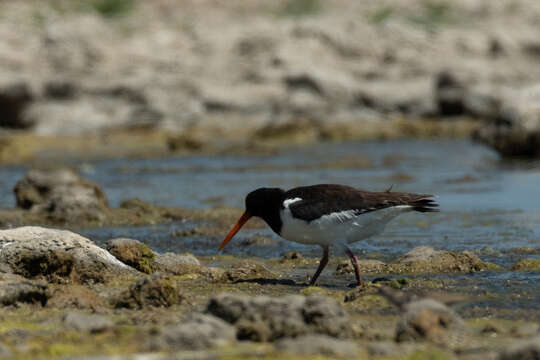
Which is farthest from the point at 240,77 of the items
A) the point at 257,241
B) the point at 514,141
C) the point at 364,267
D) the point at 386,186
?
the point at 364,267

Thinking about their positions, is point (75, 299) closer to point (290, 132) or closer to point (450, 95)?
point (290, 132)

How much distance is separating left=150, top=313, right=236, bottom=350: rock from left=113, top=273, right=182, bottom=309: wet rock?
1185 mm

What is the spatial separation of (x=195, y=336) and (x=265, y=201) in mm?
3176

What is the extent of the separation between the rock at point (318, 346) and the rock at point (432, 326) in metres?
0.40

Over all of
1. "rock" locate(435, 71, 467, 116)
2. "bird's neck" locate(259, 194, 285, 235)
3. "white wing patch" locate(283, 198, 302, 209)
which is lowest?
"bird's neck" locate(259, 194, 285, 235)

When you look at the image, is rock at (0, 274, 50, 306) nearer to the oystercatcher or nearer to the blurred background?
the oystercatcher

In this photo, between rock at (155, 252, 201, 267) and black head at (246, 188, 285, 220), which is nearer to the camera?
black head at (246, 188, 285, 220)

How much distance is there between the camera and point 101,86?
107ft

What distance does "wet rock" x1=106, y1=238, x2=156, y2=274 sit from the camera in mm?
7688

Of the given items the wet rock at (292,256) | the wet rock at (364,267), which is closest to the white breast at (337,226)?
the wet rock at (364,267)

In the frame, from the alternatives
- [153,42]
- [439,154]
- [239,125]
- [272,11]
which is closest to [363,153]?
[439,154]

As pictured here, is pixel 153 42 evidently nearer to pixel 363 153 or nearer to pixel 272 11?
pixel 272 11

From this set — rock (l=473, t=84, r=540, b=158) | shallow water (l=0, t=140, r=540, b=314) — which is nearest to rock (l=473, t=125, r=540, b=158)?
rock (l=473, t=84, r=540, b=158)

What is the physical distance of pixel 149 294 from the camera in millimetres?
6059
